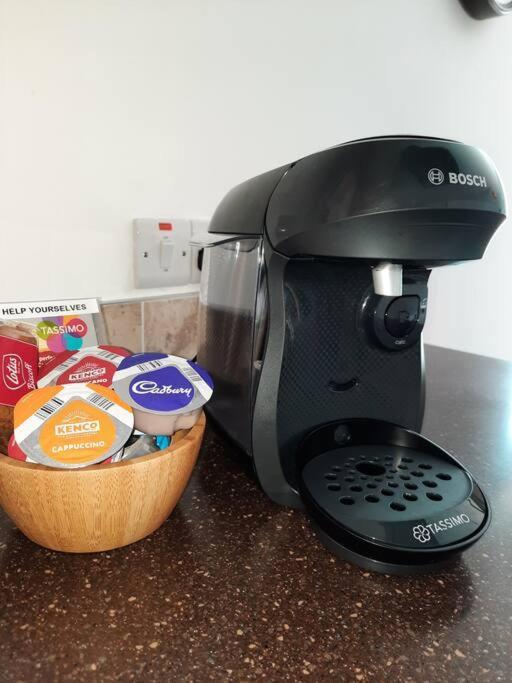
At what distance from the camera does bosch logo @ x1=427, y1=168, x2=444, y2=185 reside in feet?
1.06

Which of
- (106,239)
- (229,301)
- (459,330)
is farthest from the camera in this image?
(459,330)

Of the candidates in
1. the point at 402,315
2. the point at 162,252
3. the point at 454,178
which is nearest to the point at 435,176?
the point at 454,178

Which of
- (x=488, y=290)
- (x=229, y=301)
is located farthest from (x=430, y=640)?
(x=488, y=290)

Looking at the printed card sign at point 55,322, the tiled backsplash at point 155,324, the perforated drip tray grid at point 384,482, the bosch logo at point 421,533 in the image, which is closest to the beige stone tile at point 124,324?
the tiled backsplash at point 155,324

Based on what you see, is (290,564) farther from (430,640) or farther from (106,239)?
(106,239)

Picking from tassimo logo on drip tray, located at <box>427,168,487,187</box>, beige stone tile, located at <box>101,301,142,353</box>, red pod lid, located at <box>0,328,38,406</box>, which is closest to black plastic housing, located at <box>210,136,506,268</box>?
tassimo logo on drip tray, located at <box>427,168,487,187</box>

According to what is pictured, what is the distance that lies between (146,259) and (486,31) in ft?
4.04

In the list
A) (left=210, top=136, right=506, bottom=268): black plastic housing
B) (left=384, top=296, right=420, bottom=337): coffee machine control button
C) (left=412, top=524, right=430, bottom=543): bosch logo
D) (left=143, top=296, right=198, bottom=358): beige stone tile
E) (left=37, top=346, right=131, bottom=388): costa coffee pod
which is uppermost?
(left=210, top=136, right=506, bottom=268): black plastic housing

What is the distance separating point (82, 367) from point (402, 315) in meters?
0.30

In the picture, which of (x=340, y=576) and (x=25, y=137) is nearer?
(x=340, y=576)

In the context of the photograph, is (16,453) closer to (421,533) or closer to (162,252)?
(421,533)

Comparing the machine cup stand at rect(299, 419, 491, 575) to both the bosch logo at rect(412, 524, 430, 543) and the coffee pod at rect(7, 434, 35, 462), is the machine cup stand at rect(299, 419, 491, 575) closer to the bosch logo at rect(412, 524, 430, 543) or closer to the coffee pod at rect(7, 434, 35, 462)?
the bosch logo at rect(412, 524, 430, 543)

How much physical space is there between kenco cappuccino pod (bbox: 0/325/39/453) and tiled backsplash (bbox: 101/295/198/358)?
0.25 metres

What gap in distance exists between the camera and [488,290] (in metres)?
1.58
